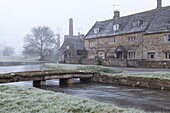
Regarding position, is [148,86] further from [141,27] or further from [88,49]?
[88,49]

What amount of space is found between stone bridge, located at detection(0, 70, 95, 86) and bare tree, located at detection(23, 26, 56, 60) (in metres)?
56.3

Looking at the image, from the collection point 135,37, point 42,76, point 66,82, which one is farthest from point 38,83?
point 135,37

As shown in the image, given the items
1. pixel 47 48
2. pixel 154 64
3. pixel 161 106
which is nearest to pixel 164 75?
pixel 161 106

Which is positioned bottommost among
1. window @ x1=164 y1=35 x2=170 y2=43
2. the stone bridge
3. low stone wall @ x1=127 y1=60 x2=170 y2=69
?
the stone bridge

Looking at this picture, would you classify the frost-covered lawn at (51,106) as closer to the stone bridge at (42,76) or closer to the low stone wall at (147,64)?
the stone bridge at (42,76)

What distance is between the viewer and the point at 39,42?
80438mm

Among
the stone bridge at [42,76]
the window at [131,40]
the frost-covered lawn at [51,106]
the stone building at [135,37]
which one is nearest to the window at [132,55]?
the stone building at [135,37]

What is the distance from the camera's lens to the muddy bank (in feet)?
62.3

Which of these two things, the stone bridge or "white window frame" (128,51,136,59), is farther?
"white window frame" (128,51,136,59)

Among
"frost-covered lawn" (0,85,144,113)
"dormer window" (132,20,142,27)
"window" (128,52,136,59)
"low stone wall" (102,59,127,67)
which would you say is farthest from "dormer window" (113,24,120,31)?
"frost-covered lawn" (0,85,144,113)

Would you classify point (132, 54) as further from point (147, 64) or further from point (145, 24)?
point (147, 64)

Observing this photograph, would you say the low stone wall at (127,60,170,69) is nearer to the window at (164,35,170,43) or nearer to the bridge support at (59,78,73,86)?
the window at (164,35,170,43)

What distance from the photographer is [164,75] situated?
20.4m

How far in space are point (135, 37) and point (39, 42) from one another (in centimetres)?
4315
